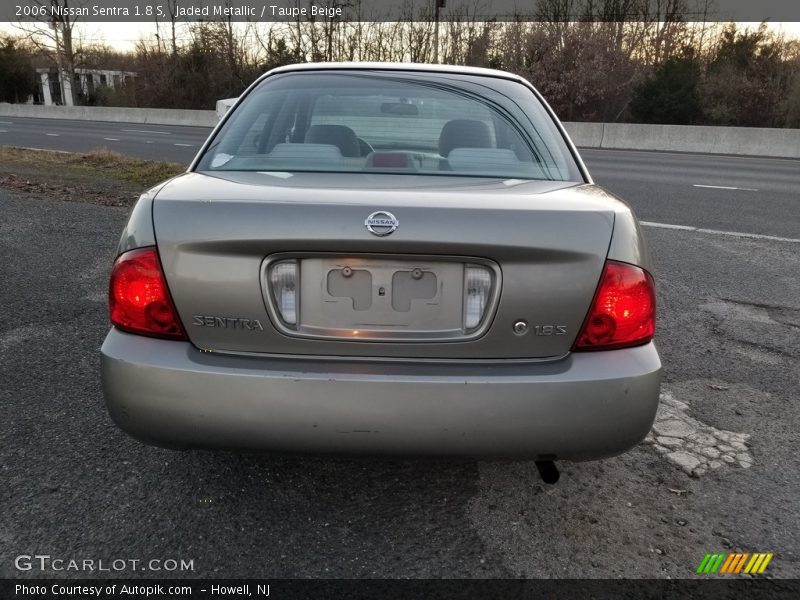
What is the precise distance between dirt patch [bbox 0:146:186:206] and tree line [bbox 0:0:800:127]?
674 inches

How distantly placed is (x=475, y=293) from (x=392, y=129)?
129cm

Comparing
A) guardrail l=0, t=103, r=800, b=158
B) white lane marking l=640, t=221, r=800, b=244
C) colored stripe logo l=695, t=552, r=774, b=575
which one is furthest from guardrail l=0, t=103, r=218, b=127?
colored stripe logo l=695, t=552, r=774, b=575

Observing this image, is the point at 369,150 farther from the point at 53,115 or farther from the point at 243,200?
the point at 53,115

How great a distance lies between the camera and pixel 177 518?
228 cm

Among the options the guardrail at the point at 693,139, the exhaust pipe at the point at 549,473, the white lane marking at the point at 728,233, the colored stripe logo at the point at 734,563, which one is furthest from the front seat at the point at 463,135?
the guardrail at the point at 693,139

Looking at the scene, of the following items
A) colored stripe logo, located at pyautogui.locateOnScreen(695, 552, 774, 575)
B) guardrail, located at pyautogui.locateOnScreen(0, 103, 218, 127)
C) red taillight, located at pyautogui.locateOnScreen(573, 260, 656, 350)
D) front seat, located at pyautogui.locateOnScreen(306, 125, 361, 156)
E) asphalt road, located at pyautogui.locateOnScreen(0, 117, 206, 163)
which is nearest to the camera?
red taillight, located at pyautogui.locateOnScreen(573, 260, 656, 350)

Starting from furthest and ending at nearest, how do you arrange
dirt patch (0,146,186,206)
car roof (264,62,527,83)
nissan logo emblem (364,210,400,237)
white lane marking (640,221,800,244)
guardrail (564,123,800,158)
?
1. guardrail (564,123,800,158)
2. dirt patch (0,146,186,206)
3. white lane marking (640,221,800,244)
4. car roof (264,62,527,83)
5. nissan logo emblem (364,210,400,237)

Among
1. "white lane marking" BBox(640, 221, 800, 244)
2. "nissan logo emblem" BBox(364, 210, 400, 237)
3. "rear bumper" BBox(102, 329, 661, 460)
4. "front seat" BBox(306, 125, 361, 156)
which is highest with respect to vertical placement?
"front seat" BBox(306, 125, 361, 156)

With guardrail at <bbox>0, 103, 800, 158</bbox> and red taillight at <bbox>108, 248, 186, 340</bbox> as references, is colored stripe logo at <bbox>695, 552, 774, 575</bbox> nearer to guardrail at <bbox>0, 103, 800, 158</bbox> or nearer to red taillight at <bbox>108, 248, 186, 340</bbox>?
red taillight at <bbox>108, 248, 186, 340</bbox>

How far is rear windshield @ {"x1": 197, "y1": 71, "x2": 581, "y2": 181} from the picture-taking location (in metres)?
2.54

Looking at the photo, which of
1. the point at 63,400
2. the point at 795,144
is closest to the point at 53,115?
the point at 795,144

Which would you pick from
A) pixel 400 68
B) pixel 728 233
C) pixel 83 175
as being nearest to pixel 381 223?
pixel 400 68

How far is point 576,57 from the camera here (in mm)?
31844

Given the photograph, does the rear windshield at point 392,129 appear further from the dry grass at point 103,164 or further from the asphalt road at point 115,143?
the asphalt road at point 115,143
